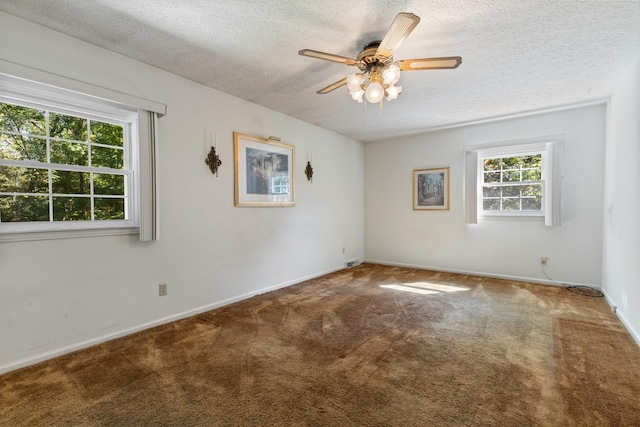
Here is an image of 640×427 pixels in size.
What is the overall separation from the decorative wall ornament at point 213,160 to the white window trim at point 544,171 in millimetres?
3766

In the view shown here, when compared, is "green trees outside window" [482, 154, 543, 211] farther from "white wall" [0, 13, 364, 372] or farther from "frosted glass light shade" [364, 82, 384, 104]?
"frosted glass light shade" [364, 82, 384, 104]

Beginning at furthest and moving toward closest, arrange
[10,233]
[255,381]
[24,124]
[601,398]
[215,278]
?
1. [215,278]
2. [24,124]
3. [10,233]
4. [255,381]
5. [601,398]

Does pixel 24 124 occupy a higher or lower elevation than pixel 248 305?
higher

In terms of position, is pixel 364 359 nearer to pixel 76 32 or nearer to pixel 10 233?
pixel 10 233


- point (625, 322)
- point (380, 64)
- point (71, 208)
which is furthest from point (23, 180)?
point (625, 322)

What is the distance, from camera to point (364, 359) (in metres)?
2.17

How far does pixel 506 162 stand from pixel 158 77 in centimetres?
477

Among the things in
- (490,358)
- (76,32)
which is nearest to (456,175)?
(490,358)

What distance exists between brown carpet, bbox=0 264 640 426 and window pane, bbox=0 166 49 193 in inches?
51.3

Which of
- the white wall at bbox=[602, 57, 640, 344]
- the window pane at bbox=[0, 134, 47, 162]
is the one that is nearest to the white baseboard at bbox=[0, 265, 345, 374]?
the window pane at bbox=[0, 134, 47, 162]

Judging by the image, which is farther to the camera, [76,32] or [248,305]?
[248,305]

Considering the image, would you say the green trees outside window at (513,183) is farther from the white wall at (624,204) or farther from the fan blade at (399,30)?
the fan blade at (399,30)

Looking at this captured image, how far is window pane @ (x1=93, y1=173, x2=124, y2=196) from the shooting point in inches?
100

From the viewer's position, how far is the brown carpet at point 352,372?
160 cm
